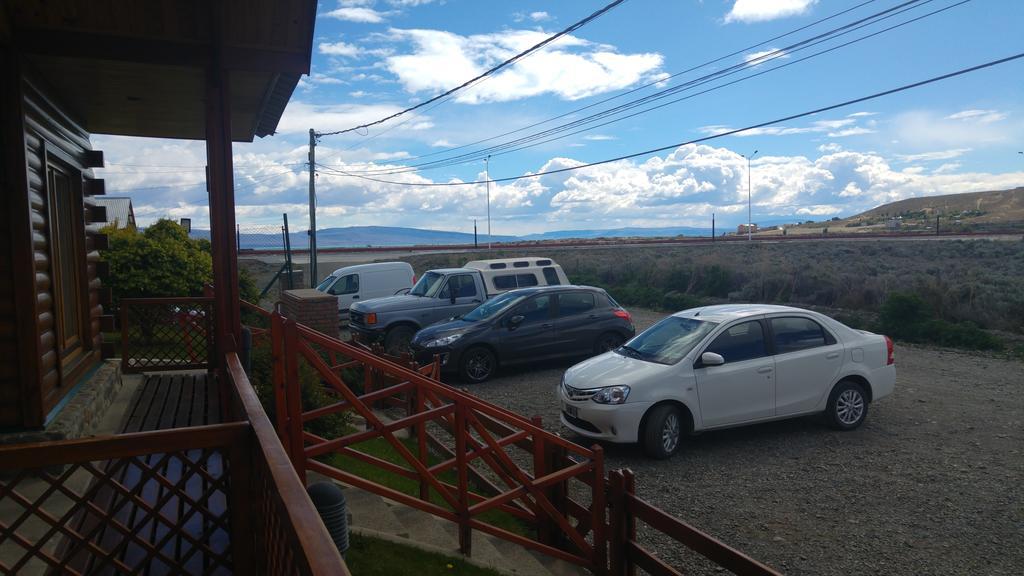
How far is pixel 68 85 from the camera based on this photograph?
635 centimetres

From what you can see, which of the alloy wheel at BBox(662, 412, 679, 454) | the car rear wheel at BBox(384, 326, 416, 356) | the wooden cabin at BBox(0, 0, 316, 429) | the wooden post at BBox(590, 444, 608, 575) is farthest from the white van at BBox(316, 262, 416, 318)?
the wooden post at BBox(590, 444, 608, 575)

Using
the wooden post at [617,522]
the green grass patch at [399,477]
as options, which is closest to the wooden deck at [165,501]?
the green grass patch at [399,477]

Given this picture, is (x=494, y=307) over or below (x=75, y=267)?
below

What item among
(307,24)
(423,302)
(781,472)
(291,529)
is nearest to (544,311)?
(423,302)

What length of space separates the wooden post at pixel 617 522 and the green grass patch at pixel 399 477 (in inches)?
47.9

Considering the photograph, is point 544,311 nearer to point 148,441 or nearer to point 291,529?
point 148,441

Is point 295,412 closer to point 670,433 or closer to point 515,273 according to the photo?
point 670,433

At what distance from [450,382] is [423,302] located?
2.57 m

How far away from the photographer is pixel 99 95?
674cm

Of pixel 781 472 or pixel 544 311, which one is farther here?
pixel 544 311

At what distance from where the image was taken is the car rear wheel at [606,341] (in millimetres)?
12875

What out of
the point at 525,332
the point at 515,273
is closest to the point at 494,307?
the point at 525,332

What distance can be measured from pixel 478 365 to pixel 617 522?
7.04 m

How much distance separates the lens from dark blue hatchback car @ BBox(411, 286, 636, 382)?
38.7ft
